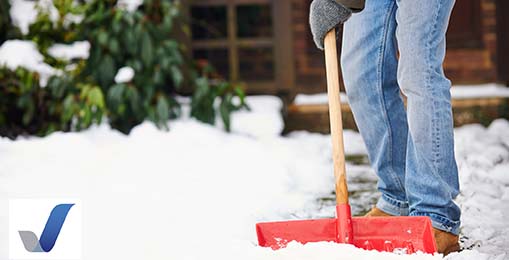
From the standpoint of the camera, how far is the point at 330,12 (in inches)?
74.0

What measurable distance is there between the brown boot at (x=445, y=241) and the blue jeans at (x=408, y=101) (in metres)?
0.02

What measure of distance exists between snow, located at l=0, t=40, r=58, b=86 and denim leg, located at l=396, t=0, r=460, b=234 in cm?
207

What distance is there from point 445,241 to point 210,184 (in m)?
1.08

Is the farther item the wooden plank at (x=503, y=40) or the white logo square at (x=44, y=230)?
the wooden plank at (x=503, y=40)

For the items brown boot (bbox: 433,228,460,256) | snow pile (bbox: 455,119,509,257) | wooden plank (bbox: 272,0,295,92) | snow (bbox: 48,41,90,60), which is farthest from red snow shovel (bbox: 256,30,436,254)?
wooden plank (bbox: 272,0,295,92)

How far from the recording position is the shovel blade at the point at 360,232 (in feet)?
5.79

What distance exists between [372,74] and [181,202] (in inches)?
29.9

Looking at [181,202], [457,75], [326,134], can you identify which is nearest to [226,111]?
[326,134]

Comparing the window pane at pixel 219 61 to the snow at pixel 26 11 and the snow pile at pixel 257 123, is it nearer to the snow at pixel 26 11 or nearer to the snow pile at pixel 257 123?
the snow pile at pixel 257 123

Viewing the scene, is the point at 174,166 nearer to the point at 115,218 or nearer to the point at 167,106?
the point at 167,106

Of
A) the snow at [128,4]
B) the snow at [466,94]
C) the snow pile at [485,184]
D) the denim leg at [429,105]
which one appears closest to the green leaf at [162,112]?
the snow at [128,4]

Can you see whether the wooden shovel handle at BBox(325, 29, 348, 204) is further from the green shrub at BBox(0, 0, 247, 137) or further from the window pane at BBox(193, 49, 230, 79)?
the window pane at BBox(193, 49, 230, 79)

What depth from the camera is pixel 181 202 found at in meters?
2.45

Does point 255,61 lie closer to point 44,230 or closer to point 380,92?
point 380,92
